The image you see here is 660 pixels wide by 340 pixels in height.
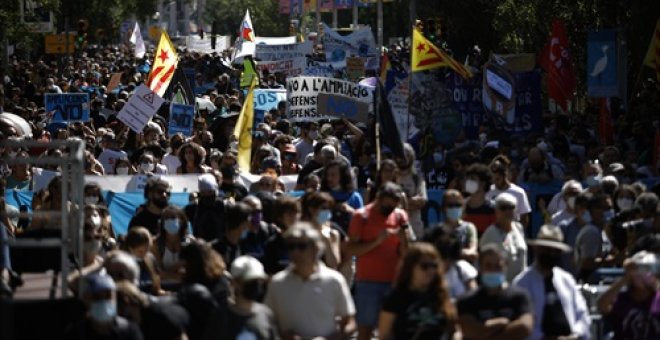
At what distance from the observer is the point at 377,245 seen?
42.6 ft

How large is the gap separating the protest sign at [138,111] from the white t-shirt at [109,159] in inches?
47.5

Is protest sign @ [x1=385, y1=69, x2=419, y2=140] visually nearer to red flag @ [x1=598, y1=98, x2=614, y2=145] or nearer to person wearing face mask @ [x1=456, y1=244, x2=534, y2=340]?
red flag @ [x1=598, y1=98, x2=614, y2=145]

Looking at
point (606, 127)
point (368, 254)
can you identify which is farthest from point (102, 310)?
point (606, 127)

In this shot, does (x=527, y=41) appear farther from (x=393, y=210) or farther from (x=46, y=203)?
(x=393, y=210)

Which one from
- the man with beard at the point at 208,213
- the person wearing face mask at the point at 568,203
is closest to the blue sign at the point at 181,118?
the man with beard at the point at 208,213

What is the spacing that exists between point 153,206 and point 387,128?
295 cm

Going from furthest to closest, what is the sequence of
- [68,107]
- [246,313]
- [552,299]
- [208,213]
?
1. [68,107]
2. [208,213]
3. [552,299]
4. [246,313]

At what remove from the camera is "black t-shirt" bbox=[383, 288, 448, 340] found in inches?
410

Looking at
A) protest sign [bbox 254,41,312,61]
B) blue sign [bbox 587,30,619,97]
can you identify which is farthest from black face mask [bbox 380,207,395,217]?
protest sign [bbox 254,41,312,61]

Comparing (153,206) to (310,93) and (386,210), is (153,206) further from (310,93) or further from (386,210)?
(310,93)

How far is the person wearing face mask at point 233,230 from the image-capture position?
12.9 metres

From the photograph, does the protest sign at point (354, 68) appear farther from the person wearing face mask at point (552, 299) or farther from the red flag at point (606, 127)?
the person wearing face mask at point (552, 299)

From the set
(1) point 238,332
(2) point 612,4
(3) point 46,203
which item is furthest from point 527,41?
(1) point 238,332

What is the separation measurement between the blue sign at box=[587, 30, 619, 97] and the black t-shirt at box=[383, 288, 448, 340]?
15449 millimetres
